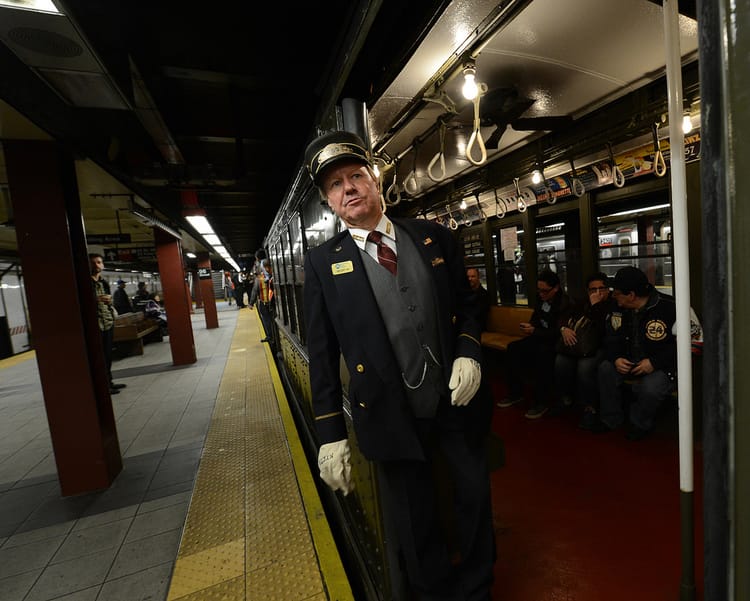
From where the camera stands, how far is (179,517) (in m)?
2.57

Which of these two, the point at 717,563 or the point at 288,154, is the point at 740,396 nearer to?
the point at 717,563

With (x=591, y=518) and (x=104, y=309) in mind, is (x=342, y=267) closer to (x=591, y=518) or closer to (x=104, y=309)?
(x=591, y=518)

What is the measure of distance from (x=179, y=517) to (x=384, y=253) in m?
2.62

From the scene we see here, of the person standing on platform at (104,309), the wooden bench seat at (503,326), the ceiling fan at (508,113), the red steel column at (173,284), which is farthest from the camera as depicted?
the red steel column at (173,284)

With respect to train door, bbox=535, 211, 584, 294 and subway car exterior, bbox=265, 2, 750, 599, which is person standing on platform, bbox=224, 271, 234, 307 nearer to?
subway car exterior, bbox=265, 2, 750, 599

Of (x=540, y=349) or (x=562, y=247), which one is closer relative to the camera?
(x=540, y=349)

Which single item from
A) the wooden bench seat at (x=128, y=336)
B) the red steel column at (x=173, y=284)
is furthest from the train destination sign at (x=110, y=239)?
the wooden bench seat at (x=128, y=336)

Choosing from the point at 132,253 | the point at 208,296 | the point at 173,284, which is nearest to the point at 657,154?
the point at 173,284

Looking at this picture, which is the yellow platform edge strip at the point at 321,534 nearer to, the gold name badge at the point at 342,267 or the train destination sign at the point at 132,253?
the gold name badge at the point at 342,267

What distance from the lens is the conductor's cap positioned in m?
1.39

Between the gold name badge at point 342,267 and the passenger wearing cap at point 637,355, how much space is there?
2566 mm

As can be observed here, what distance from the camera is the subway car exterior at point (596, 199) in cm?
52

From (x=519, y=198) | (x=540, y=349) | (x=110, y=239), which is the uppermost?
(x=110, y=239)

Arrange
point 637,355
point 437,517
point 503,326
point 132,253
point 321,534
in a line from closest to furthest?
point 437,517, point 321,534, point 637,355, point 503,326, point 132,253
